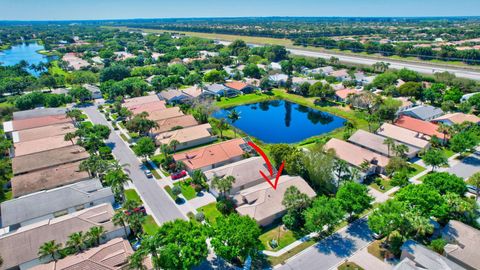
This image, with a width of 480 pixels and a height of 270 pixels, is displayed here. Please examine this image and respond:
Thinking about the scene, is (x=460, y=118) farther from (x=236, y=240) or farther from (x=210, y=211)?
(x=236, y=240)

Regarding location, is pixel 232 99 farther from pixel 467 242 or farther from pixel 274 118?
pixel 467 242

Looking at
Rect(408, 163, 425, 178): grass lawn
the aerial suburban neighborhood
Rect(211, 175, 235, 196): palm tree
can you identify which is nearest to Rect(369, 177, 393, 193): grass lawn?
the aerial suburban neighborhood

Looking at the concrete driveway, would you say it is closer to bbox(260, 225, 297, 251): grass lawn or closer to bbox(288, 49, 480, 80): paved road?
bbox(260, 225, 297, 251): grass lawn

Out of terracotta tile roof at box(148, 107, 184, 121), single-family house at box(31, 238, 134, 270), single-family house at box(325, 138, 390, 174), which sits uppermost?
terracotta tile roof at box(148, 107, 184, 121)

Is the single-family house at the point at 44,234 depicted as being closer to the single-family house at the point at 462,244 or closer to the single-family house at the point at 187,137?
the single-family house at the point at 187,137

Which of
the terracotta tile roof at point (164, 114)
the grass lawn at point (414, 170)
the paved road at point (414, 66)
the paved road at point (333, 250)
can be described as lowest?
the paved road at point (333, 250)

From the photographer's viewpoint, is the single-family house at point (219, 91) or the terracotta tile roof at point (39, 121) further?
the single-family house at point (219, 91)

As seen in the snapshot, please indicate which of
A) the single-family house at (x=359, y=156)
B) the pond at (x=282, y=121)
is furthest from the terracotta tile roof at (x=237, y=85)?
the single-family house at (x=359, y=156)
